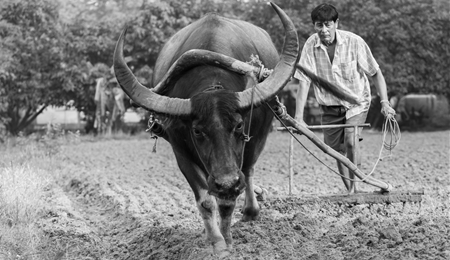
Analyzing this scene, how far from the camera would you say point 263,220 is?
22.1 feet

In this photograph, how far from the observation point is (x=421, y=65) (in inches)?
926

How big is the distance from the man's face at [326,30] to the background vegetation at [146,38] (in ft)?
47.5

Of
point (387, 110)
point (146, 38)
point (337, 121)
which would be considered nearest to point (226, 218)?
point (387, 110)

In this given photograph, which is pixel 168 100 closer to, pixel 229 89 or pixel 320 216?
pixel 229 89

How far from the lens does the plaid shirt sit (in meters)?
7.00

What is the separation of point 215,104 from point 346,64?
2.52m

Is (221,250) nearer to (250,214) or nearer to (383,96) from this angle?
(250,214)

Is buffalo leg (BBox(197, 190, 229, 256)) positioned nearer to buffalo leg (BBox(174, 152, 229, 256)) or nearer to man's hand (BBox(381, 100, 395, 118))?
buffalo leg (BBox(174, 152, 229, 256))

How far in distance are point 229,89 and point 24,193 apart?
2.98 meters

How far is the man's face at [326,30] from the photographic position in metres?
6.84

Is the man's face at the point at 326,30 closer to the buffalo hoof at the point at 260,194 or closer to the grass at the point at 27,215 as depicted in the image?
the buffalo hoof at the point at 260,194

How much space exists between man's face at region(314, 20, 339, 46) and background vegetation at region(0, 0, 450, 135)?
14469 mm

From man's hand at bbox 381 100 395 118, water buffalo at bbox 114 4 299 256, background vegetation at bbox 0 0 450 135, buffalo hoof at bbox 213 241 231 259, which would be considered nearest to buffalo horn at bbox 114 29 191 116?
water buffalo at bbox 114 4 299 256

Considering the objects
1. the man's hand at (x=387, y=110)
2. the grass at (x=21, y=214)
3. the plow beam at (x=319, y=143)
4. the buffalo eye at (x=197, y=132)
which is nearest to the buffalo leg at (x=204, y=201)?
the buffalo eye at (x=197, y=132)
